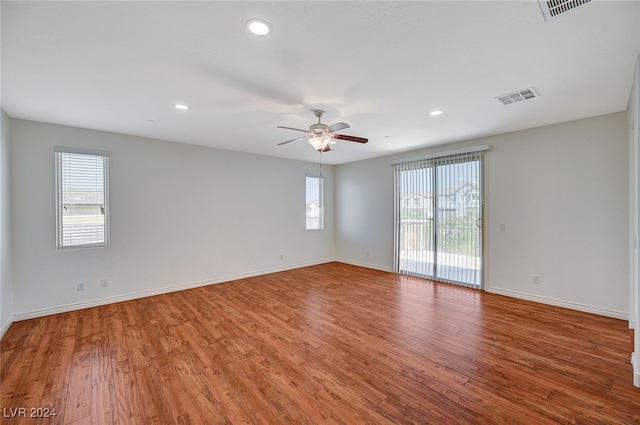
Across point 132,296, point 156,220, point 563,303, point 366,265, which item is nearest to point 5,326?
point 132,296

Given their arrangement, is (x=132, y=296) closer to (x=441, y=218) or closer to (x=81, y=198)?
(x=81, y=198)

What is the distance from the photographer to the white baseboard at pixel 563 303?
3.36 metres

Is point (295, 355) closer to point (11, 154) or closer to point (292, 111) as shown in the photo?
point (292, 111)

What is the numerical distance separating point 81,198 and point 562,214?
7.11 m

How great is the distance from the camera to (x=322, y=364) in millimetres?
2410

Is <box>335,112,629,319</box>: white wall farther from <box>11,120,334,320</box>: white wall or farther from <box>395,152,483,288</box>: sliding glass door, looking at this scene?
<box>11,120,334,320</box>: white wall

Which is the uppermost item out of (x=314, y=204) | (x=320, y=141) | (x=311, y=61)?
(x=311, y=61)

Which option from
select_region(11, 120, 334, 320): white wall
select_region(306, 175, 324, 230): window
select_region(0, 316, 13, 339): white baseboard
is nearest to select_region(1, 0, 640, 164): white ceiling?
select_region(11, 120, 334, 320): white wall

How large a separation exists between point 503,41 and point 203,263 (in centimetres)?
527

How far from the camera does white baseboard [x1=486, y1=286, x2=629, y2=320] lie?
3.36 metres

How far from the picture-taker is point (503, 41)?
192cm

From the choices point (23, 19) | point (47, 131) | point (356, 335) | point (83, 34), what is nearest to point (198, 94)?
point (83, 34)

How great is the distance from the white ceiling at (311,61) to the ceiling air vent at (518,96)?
9 centimetres

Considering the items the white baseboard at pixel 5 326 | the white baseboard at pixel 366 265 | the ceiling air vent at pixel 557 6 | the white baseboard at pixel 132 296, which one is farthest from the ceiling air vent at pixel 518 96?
the white baseboard at pixel 5 326
